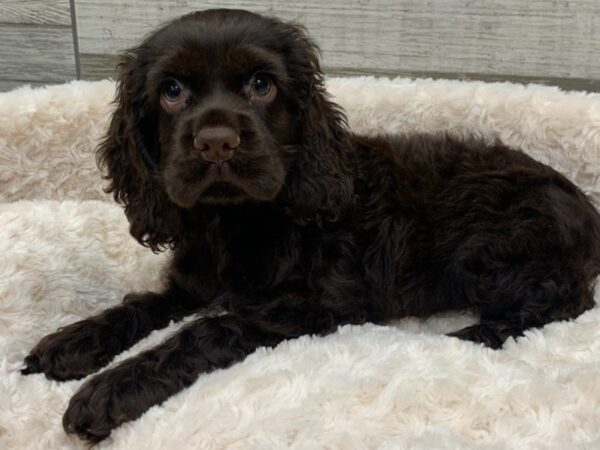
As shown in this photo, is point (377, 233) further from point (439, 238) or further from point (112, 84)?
point (112, 84)

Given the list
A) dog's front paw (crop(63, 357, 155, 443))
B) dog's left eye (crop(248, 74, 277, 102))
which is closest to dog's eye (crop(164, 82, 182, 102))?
dog's left eye (crop(248, 74, 277, 102))

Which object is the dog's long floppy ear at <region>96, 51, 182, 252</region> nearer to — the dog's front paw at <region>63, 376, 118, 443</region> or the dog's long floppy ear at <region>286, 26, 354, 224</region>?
the dog's long floppy ear at <region>286, 26, 354, 224</region>

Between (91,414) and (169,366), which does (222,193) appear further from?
(91,414)

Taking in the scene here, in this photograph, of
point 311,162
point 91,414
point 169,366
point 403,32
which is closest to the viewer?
point 91,414

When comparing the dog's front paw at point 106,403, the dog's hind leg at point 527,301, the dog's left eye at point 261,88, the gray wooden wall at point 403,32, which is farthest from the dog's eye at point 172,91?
the gray wooden wall at point 403,32

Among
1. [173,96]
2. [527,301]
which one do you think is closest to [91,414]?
[173,96]

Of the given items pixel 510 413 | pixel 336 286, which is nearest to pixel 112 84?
pixel 336 286
